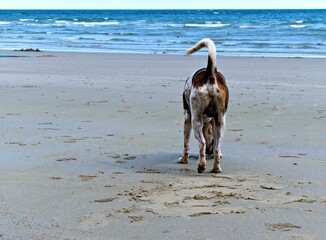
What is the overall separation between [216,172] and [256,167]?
0.49 m

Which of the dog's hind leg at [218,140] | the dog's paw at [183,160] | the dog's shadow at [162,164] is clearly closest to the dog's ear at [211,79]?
the dog's hind leg at [218,140]

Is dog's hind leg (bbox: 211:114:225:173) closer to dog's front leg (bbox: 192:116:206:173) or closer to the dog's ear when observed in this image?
dog's front leg (bbox: 192:116:206:173)

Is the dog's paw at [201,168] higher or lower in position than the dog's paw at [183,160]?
higher

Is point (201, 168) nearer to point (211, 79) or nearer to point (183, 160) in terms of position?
point (183, 160)

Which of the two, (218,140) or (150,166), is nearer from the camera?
(218,140)

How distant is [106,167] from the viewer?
688 centimetres

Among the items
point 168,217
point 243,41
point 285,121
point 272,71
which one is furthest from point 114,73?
point 243,41

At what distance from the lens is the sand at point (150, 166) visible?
4867 mm

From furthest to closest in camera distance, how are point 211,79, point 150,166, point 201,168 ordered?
1. point 150,166
2. point 201,168
3. point 211,79

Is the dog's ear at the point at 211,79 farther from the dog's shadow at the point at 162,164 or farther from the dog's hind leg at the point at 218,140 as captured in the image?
the dog's shadow at the point at 162,164

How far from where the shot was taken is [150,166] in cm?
700

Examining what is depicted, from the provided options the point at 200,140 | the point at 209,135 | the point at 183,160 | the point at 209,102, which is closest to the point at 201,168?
the point at 200,140

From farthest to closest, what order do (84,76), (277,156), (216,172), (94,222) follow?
(84,76) < (277,156) < (216,172) < (94,222)

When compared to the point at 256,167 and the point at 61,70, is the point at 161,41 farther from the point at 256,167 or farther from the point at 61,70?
the point at 256,167
